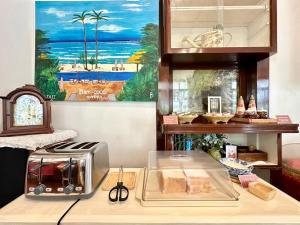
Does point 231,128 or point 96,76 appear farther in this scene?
point 96,76

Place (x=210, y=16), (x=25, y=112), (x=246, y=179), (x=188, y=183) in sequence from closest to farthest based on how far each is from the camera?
1. (x=188, y=183)
2. (x=246, y=179)
3. (x=25, y=112)
4. (x=210, y=16)

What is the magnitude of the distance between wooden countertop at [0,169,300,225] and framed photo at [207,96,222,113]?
63cm

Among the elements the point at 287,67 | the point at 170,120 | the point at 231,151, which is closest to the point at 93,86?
the point at 170,120

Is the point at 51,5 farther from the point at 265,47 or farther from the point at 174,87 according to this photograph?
the point at 265,47

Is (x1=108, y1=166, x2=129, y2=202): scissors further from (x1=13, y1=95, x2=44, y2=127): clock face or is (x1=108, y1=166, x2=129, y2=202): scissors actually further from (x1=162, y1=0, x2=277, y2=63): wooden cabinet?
(x1=162, y1=0, x2=277, y2=63): wooden cabinet

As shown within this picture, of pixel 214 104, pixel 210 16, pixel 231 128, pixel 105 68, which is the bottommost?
pixel 231 128

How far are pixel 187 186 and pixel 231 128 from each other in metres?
0.44

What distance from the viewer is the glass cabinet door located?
1117 mm

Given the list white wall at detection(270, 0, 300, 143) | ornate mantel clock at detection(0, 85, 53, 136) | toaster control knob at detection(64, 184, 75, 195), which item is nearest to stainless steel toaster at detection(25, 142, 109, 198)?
toaster control knob at detection(64, 184, 75, 195)

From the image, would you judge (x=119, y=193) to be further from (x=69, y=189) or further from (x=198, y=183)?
(x=198, y=183)

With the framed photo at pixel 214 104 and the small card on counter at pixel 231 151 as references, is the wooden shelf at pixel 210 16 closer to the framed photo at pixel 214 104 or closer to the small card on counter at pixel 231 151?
the framed photo at pixel 214 104

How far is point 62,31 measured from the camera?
1295mm

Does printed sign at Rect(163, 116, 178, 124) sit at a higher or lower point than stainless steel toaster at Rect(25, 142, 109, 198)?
higher

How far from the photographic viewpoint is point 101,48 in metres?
1.29
